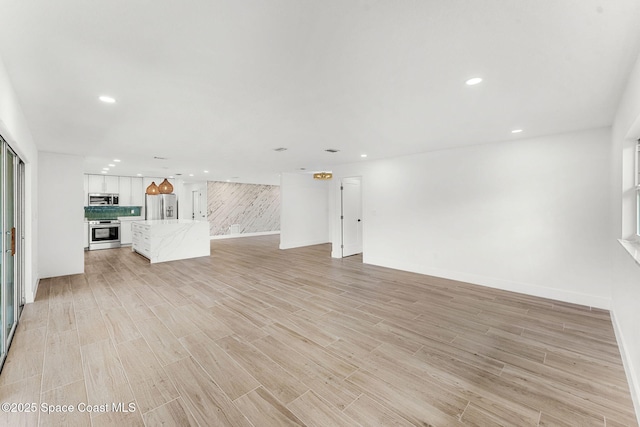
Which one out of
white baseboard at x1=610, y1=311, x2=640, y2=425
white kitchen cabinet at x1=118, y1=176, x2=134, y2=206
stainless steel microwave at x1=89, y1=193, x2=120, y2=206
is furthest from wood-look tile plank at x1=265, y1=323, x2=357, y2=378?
white kitchen cabinet at x1=118, y1=176, x2=134, y2=206

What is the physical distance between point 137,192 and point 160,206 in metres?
0.89

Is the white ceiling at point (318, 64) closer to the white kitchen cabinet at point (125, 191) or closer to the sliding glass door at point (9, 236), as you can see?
the sliding glass door at point (9, 236)

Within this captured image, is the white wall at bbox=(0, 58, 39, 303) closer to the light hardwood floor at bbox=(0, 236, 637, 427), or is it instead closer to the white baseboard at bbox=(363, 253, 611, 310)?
the light hardwood floor at bbox=(0, 236, 637, 427)

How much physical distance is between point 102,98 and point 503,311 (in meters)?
5.24

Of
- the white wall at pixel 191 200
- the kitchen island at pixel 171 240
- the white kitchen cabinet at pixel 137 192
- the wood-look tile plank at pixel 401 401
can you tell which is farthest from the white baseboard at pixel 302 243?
the wood-look tile plank at pixel 401 401

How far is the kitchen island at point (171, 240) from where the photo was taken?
6.58m

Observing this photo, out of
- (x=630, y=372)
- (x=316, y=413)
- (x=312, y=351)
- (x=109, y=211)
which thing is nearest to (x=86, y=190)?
(x=109, y=211)

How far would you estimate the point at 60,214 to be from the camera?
5152mm

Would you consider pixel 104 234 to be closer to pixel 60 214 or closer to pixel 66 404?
pixel 60 214

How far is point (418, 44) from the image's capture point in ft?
5.68

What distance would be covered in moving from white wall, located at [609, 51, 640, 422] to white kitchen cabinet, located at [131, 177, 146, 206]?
11.5 metres

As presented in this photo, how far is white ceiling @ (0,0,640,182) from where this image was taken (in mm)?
1451

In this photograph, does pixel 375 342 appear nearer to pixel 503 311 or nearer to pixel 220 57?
pixel 503 311

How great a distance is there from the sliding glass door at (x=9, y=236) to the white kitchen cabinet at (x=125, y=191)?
240 inches
